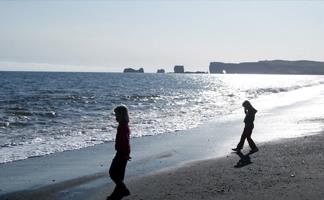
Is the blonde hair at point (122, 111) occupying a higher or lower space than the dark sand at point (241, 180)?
higher

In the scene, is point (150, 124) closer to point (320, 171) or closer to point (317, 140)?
point (317, 140)

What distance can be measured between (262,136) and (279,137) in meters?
0.90

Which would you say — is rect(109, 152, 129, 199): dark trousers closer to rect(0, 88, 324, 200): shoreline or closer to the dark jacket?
rect(0, 88, 324, 200): shoreline

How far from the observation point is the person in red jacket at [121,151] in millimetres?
9414

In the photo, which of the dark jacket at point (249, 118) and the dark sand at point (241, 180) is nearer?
the dark sand at point (241, 180)

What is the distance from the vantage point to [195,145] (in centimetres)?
1702

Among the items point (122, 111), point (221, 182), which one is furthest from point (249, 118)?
point (122, 111)

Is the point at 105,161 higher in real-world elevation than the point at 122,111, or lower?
lower

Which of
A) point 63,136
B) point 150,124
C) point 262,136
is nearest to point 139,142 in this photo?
point 63,136

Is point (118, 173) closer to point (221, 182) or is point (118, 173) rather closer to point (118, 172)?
point (118, 172)

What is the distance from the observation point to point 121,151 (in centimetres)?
959

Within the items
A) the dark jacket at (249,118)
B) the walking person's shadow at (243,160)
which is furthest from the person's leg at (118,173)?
the dark jacket at (249,118)

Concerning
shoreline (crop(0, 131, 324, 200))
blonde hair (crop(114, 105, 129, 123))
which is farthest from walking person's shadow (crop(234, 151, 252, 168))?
blonde hair (crop(114, 105, 129, 123))

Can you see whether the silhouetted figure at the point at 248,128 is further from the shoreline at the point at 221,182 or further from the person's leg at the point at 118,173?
the person's leg at the point at 118,173
